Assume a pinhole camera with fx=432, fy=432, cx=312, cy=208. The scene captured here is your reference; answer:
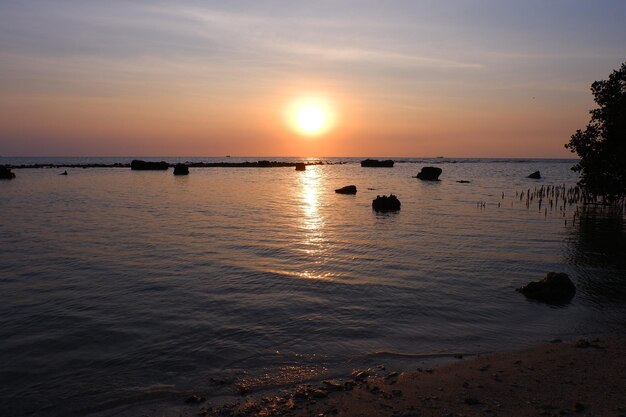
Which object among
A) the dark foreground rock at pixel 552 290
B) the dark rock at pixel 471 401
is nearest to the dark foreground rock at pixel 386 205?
the dark foreground rock at pixel 552 290

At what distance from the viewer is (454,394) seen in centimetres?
823

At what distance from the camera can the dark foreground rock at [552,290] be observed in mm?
14812

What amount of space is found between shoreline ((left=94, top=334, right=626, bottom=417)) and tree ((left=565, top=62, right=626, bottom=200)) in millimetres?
28044

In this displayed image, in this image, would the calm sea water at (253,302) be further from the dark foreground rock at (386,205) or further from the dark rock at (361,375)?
the dark foreground rock at (386,205)

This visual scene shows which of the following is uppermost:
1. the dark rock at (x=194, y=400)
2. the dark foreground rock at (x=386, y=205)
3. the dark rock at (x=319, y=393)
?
the dark foreground rock at (x=386, y=205)

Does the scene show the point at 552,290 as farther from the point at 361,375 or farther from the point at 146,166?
the point at 146,166

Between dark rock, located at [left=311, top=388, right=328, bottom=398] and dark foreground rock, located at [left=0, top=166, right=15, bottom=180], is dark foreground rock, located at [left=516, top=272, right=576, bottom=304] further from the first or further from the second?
dark foreground rock, located at [left=0, top=166, right=15, bottom=180]

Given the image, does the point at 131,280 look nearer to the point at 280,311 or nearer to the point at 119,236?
the point at 280,311

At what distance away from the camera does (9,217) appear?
110 ft

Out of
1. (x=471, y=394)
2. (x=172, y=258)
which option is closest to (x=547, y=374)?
(x=471, y=394)

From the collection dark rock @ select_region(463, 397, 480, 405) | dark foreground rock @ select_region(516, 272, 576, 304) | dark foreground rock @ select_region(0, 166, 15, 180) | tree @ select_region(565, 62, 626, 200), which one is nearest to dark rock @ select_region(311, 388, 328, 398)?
dark rock @ select_region(463, 397, 480, 405)

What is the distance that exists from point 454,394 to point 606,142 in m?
33.0

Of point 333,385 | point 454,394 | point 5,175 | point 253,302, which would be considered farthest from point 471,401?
point 5,175

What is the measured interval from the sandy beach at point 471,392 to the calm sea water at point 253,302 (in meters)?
0.69
